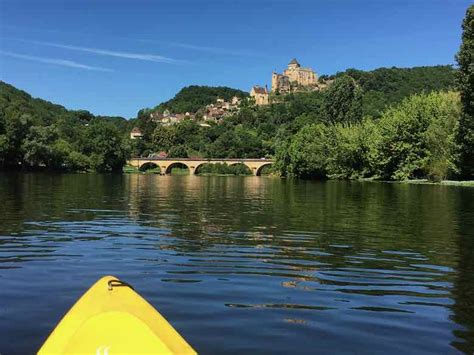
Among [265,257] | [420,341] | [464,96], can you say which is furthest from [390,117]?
[420,341]

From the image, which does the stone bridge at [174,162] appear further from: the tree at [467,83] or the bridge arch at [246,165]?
the tree at [467,83]

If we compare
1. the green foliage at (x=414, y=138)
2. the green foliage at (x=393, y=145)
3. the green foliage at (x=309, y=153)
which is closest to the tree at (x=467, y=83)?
the green foliage at (x=393, y=145)

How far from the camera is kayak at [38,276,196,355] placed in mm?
4805

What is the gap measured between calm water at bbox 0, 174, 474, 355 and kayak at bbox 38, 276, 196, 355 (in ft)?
5.57

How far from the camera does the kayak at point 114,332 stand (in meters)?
4.80

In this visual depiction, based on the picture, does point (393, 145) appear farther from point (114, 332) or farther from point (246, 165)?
point (246, 165)

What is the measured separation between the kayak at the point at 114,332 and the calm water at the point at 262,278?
1.70m

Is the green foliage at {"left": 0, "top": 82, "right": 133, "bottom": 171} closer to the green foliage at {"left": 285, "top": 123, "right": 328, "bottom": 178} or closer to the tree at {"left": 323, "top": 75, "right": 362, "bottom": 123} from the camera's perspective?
the green foliage at {"left": 285, "top": 123, "right": 328, "bottom": 178}

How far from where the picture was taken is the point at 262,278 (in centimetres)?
1122

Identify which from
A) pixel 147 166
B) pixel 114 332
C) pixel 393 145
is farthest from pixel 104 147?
pixel 114 332

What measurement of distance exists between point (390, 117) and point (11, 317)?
8419 centimetres

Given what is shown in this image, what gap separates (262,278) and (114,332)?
21.4ft

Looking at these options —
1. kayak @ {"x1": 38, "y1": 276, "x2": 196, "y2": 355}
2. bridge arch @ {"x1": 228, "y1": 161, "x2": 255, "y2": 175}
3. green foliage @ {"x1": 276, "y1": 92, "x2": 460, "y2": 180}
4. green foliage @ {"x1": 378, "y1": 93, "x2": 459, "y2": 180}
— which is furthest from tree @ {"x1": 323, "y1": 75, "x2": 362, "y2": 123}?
kayak @ {"x1": 38, "y1": 276, "x2": 196, "y2": 355}

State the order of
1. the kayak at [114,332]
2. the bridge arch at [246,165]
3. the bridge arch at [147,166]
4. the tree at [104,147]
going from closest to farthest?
1. the kayak at [114,332]
2. the tree at [104,147]
3. the bridge arch at [246,165]
4. the bridge arch at [147,166]
